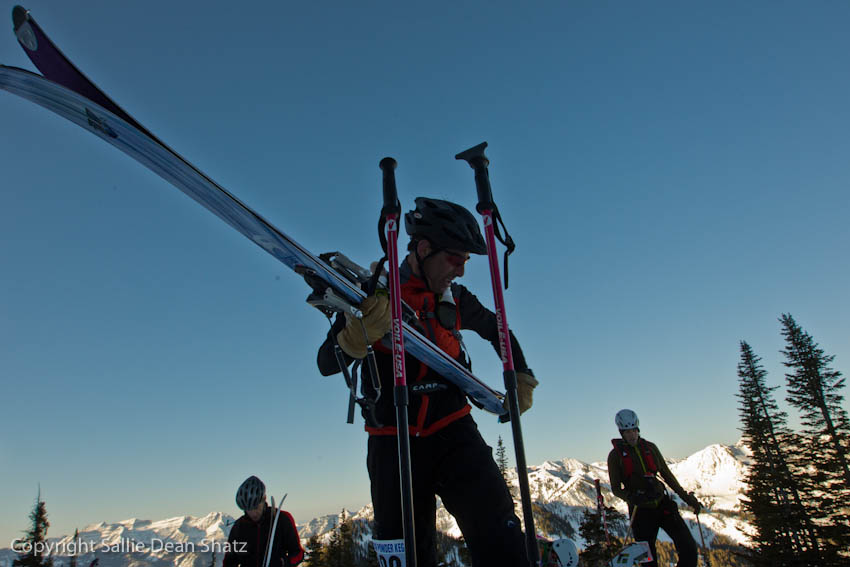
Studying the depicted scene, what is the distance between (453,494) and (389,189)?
2.39 meters

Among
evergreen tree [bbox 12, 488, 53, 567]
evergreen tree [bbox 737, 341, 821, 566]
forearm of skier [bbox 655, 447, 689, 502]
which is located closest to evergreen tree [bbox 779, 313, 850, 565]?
evergreen tree [bbox 737, 341, 821, 566]

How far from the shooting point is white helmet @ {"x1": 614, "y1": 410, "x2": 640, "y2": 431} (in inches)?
400

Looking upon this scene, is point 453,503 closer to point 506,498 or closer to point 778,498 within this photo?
point 506,498

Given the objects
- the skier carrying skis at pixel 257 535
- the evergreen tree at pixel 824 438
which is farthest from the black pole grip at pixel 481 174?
the evergreen tree at pixel 824 438

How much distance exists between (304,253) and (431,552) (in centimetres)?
256

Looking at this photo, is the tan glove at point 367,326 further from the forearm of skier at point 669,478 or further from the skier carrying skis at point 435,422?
the forearm of skier at point 669,478

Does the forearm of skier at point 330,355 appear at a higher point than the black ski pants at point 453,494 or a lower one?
higher

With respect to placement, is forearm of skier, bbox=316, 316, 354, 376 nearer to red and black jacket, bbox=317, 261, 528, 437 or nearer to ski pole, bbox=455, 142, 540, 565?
red and black jacket, bbox=317, 261, 528, 437

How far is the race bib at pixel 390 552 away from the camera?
306cm

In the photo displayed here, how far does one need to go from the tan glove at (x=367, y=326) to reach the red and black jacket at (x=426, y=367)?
26cm

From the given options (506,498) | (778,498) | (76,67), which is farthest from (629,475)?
(778,498)

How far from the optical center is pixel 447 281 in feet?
14.4

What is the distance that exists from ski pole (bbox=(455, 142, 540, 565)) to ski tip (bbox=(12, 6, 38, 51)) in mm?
3348

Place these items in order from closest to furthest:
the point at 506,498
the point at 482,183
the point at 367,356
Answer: the point at 506,498, the point at 367,356, the point at 482,183
